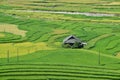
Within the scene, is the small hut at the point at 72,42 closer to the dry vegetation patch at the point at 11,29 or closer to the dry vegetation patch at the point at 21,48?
the dry vegetation patch at the point at 21,48

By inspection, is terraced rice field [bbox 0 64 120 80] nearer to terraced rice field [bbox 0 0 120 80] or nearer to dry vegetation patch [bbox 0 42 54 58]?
terraced rice field [bbox 0 0 120 80]

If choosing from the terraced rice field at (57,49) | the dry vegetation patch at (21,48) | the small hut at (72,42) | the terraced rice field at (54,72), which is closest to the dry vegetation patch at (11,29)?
the terraced rice field at (57,49)

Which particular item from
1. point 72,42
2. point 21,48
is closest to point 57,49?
point 72,42

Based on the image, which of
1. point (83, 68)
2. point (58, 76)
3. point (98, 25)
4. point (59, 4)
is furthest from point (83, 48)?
point (59, 4)

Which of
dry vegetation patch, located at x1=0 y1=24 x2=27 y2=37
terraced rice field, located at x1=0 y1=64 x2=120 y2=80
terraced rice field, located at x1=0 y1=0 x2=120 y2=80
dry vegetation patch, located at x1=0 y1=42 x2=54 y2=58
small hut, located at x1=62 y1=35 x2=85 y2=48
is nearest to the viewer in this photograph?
terraced rice field, located at x1=0 y1=64 x2=120 y2=80

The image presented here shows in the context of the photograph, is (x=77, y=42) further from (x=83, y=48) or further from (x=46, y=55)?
(x=46, y=55)

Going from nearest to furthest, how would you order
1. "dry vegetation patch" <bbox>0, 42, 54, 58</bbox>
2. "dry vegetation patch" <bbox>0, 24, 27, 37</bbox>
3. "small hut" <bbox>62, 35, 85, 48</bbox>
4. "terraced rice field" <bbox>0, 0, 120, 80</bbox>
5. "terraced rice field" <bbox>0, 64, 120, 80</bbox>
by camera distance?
"terraced rice field" <bbox>0, 64, 120, 80</bbox> → "terraced rice field" <bbox>0, 0, 120, 80</bbox> → "dry vegetation patch" <bbox>0, 42, 54, 58</bbox> → "small hut" <bbox>62, 35, 85, 48</bbox> → "dry vegetation patch" <bbox>0, 24, 27, 37</bbox>

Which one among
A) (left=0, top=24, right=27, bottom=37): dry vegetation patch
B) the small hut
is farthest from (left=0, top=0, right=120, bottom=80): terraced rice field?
the small hut

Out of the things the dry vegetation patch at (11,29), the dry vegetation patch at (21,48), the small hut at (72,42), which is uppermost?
the small hut at (72,42)
